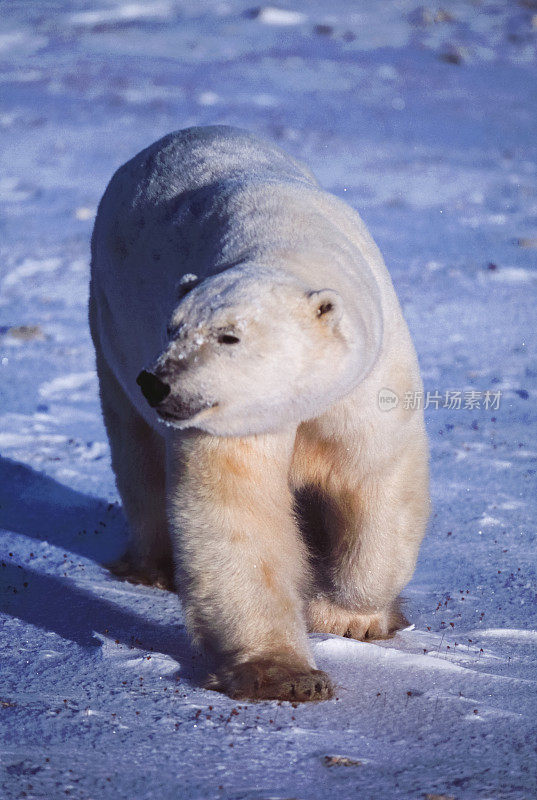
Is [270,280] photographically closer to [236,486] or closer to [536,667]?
[236,486]

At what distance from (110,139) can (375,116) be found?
3509 mm

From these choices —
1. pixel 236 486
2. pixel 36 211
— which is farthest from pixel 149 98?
pixel 236 486

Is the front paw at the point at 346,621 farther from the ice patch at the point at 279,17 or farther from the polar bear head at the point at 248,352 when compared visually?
the ice patch at the point at 279,17

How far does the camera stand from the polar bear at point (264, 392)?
7.18ft

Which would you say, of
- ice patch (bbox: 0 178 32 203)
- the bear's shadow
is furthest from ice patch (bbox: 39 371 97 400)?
ice patch (bbox: 0 178 32 203)

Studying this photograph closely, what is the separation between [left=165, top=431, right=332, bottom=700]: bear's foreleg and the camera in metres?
2.63

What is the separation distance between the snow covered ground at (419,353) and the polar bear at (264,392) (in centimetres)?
20

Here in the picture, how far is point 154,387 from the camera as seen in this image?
2129 millimetres

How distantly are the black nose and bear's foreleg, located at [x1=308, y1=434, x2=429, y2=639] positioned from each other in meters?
0.90

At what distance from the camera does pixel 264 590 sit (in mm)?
2721

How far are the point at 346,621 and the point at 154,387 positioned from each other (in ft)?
4.75

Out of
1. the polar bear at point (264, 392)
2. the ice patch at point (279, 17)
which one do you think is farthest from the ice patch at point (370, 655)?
the ice patch at point (279, 17)

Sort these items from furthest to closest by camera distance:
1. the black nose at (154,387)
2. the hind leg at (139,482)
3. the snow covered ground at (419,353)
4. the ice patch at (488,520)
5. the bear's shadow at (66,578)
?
the ice patch at (488,520) → the hind leg at (139,482) → the bear's shadow at (66,578) → the snow covered ground at (419,353) → the black nose at (154,387)

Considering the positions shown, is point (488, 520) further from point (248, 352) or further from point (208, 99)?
point (208, 99)
